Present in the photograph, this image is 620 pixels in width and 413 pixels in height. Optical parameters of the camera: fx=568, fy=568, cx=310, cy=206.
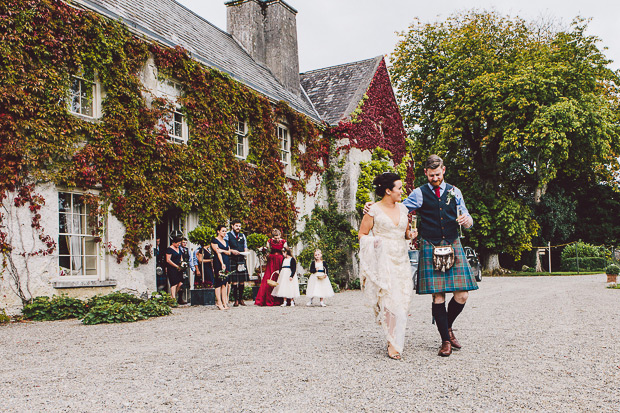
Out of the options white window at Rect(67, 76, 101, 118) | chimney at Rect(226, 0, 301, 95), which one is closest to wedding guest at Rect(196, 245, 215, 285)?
white window at Rect(67, 76, 101, 118)

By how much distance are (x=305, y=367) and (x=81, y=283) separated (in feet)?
24.9

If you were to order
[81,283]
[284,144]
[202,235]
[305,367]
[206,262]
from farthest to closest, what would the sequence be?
[284,144], [206,262], [202,235], [81,283], [305,367]

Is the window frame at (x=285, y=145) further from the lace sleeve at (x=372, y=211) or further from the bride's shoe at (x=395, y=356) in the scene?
the bride's shoe at (x=395, y=356)

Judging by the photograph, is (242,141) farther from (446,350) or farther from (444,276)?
(446,350)

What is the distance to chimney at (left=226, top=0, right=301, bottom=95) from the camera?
22031 mm

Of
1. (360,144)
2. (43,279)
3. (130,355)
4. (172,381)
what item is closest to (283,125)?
(360,144)

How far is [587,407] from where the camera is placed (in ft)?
12.5

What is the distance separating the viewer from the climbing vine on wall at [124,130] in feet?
34.0

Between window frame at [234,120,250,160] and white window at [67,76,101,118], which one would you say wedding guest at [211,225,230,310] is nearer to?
white window at [67,76,101,118]

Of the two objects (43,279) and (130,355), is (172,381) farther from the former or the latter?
(43,279)

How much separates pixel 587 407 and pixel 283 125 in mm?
16266

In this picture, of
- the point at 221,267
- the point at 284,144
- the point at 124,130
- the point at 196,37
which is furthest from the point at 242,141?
the point at 221,267

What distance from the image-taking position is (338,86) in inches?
940

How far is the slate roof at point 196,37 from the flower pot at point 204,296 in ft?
20.3
